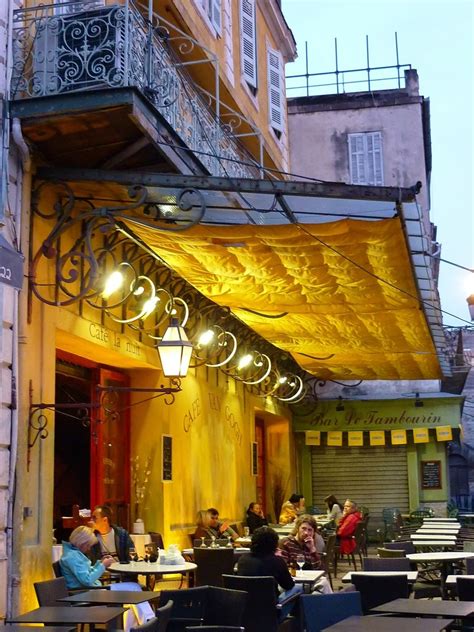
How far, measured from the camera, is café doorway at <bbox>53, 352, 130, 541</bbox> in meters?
11.3

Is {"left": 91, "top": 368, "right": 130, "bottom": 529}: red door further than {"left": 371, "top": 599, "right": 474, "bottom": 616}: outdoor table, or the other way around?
{"left": 91, "top": 368, "right": 130, "bottom": 529}: red door

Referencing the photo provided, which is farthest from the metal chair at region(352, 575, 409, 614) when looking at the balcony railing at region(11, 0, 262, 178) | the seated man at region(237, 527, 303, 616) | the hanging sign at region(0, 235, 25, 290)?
the balcony railing at region(11, 0, 262, 178)

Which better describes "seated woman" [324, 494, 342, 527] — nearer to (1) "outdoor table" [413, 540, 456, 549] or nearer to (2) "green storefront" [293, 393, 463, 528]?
(2) "green storefront" [293, 393, 463, 528]

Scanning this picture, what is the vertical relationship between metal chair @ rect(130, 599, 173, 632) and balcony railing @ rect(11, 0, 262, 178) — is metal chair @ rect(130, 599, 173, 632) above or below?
below

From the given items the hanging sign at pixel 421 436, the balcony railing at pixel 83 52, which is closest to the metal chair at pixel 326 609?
the balcony railing at pixel 83 52

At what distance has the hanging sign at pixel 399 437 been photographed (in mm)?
23578

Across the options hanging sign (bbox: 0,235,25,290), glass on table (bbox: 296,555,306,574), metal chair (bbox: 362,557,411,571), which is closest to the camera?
hanging sign (bbox: 0,235,25,290)

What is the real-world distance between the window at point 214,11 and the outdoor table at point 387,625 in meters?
9.55

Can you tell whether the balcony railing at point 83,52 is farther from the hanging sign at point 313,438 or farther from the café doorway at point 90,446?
the hanging sign at point 313,438

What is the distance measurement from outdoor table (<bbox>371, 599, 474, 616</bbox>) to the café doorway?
192 inches

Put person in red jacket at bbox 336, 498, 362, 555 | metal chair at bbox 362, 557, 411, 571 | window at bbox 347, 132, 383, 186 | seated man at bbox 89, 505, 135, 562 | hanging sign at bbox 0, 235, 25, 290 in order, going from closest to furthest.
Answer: hanging sign at bbox 0, 235, 25, 290
metal chair at bbox 362, 557, 411, 571
seated man at bbox 89, 505, 135, 562
person in red jacket at bbox 336, 498, 362, 555
window at bbox 347, 132, 383, 186

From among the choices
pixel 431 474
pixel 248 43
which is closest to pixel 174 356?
pixel 248 43

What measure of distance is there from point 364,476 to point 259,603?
17.1 m

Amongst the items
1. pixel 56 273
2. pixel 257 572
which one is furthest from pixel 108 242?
pixel 257 572
